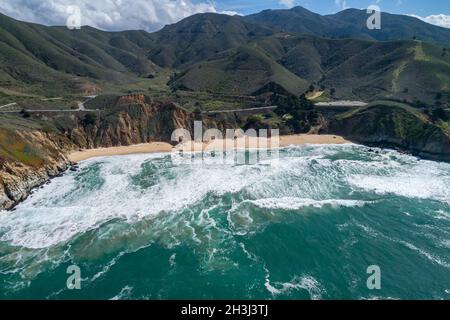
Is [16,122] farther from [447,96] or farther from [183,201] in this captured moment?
[447,96]

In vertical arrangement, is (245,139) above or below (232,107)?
below

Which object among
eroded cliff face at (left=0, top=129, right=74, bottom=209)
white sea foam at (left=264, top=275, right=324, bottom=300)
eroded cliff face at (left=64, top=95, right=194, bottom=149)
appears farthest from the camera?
eroded cliff face at (left=64, top=95, right=194, bottom=149)

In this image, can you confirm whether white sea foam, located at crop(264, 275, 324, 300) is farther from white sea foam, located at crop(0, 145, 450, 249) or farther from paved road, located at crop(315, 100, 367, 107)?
paved road, located at crop(315, 100, 367, 107)

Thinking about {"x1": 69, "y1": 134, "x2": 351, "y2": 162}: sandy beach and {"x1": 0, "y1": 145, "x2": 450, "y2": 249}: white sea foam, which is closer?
{"x1": 0, "y1": 145, "x2": 450, "y2": 249}: white sea foam

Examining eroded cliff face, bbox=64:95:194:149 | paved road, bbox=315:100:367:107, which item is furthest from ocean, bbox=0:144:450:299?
paved road, bbox=315:100:367:107

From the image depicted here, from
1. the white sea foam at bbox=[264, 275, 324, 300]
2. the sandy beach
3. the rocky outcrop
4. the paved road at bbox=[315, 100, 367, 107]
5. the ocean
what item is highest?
the paved road at bbox=[315, 100, 367, 107]

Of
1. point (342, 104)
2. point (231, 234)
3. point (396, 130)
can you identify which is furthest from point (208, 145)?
point (342, 104)
